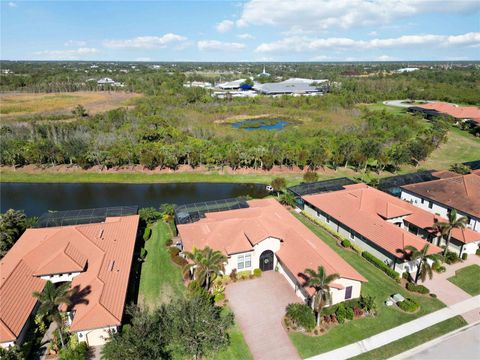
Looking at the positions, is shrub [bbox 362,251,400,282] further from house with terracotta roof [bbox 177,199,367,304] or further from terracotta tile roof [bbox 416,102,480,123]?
terracotta tile roof [bbox 416,102,480,123]

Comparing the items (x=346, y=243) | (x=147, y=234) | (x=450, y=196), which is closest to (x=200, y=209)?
(x=147, y=234)

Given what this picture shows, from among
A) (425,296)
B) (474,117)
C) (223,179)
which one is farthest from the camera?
(474,117)

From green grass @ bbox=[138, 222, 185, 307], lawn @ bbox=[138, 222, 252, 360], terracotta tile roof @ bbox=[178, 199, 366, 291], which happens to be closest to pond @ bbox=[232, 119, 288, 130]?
terracotta tile roof @ bbox=[178, 199, 366, 291]

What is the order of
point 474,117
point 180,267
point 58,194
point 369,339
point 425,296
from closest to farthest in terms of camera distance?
point 369,339 < point 425,296 < point 180,267 < point 58,194 < point 474,117

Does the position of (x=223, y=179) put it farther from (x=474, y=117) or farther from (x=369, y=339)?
(x=474, y=117)

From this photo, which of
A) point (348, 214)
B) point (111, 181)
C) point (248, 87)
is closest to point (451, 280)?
point (348, 214)

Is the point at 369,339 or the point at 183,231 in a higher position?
the point at 183,231
